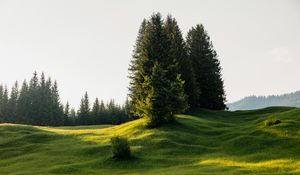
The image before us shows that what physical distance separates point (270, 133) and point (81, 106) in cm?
11308

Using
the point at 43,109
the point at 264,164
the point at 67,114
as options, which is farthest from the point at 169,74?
the point at 67,114

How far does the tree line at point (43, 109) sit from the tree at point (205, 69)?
2716cm

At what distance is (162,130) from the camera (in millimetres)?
50656

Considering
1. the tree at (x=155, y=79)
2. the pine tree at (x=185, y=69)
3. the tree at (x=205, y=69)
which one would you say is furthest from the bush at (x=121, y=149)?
the tree at (x=205, y=69)

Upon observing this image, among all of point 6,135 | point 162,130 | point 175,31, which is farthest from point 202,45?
point 6,135

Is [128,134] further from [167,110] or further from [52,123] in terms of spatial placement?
[52,123]

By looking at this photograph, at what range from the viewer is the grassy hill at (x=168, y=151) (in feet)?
111

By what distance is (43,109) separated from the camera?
125m

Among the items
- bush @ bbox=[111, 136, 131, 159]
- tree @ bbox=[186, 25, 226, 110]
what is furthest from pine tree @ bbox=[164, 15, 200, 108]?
bush @ bbox=[111, 136, 131, 159]

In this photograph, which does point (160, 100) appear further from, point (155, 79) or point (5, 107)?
point (5, 107)

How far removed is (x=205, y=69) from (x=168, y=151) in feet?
173

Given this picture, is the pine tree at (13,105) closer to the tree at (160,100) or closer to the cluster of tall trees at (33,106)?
the cluster of tall trees at (33,106)

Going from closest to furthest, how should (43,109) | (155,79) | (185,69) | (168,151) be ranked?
(168,151) < (155,79) < (185,69) < (43,109)

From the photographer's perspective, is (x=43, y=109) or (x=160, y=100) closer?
(x=160, y=100)
